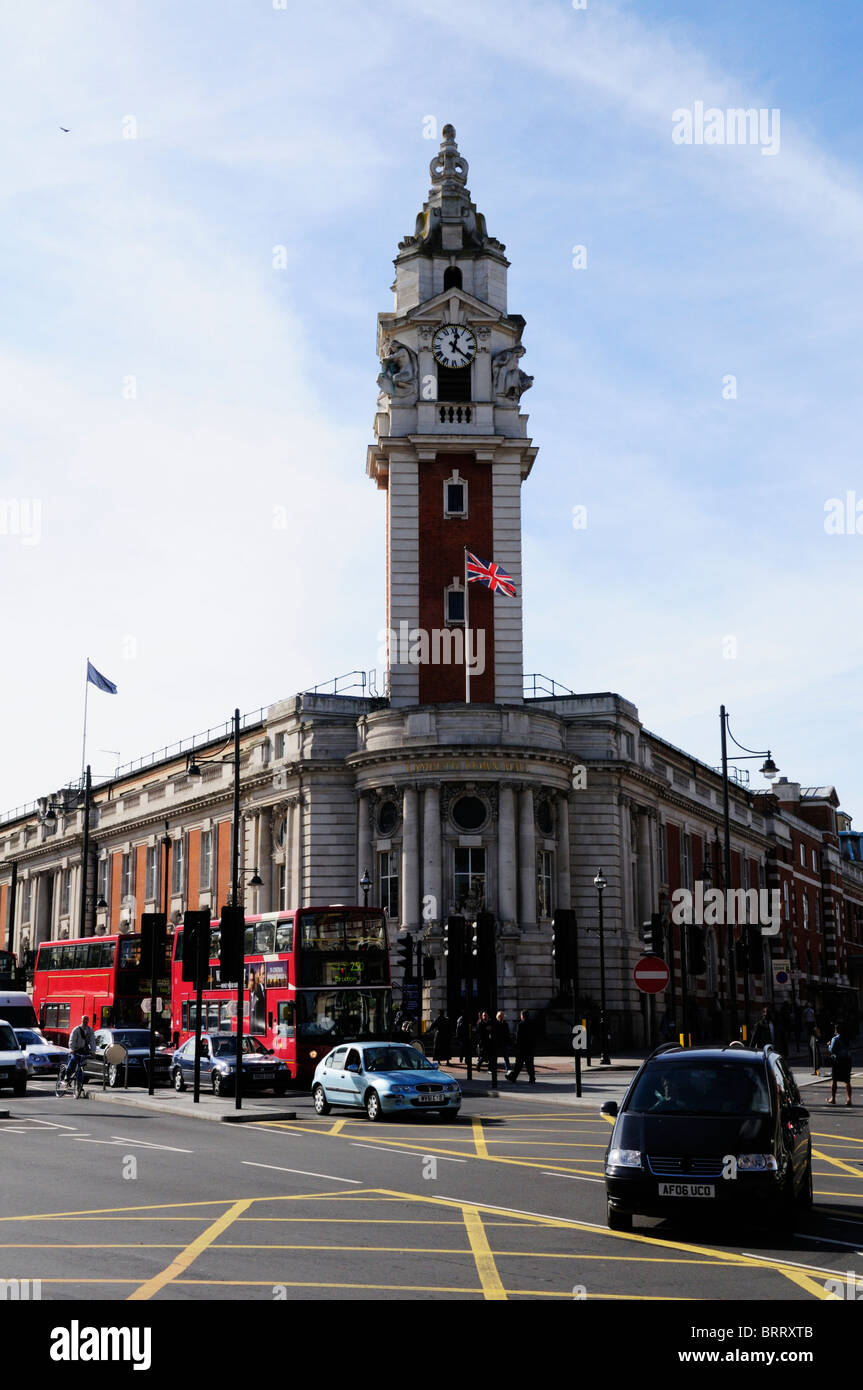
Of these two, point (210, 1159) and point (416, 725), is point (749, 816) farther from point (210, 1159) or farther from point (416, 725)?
point (210, 1159)

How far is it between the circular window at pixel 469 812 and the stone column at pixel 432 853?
756 millimetres

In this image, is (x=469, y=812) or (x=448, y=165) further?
(x=448, y=165)

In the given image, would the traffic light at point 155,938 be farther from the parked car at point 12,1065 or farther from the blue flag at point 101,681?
the blue flag at point 101,681

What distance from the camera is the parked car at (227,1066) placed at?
1307 inches

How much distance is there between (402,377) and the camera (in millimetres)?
57781

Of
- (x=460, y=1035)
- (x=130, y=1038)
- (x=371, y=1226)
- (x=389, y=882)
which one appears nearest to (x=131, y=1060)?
(x=130, y=1038)

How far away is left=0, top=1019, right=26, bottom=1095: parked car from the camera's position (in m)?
34.7

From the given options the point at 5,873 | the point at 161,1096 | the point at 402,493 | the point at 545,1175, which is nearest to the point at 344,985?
the point at 161,1096

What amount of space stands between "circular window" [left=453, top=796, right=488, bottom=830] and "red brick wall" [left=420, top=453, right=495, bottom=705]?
5.13m

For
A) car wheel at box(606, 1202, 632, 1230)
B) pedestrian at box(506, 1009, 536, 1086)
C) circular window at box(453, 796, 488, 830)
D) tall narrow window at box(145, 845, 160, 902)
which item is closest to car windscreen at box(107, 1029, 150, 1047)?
pedestrian at box(506, 1009, 536, 1086)

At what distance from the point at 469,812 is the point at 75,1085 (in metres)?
20.4

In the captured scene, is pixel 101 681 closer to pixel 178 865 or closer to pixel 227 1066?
pixel 178 865

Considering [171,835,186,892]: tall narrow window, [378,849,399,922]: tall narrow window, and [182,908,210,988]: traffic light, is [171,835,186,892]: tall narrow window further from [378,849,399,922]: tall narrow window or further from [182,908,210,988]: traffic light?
[182,908,210,988]: traffic light

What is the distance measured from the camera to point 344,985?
115 feet
